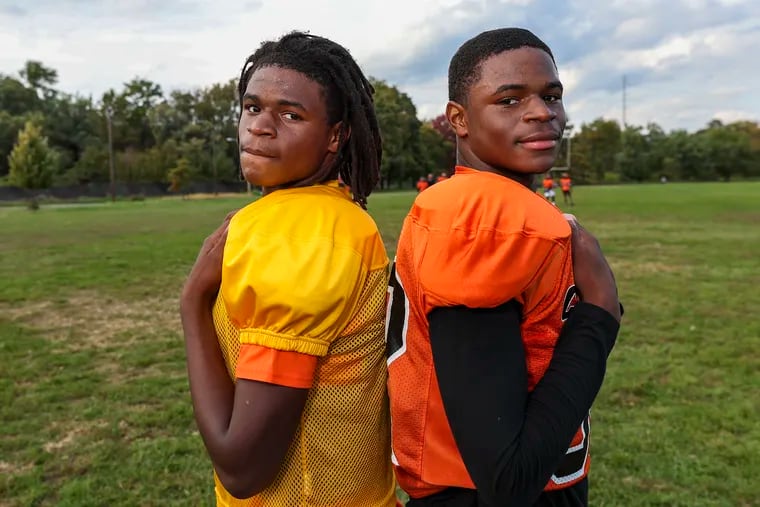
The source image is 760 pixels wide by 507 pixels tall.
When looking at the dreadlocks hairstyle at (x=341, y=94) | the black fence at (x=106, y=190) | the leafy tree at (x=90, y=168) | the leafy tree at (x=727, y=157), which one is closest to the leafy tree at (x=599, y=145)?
the leafy tree at (x=727, y=157)

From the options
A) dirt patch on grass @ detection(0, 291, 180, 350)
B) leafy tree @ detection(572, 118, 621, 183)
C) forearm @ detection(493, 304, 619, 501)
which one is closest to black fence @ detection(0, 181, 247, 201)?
dirt patch on grass @ detection(0, 291, 180, 350)

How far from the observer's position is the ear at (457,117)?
1.50 meters

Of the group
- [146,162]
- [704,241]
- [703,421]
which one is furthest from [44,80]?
[703,421]

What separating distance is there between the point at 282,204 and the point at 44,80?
319ft

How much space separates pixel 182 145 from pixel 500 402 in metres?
72.2

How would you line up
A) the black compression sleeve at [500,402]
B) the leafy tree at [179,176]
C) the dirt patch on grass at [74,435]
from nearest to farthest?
1. the black compression sleeve at [500,402]
2. the dirt patch on grass at [74,435]
3. the leafy tree at [179,176]

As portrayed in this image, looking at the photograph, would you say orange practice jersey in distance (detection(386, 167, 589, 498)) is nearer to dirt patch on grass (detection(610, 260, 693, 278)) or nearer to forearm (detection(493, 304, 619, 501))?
forearm (detection(493, 304, 619, 501))

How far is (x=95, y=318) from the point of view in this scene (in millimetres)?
8469

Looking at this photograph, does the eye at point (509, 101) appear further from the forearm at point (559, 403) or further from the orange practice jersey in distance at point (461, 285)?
the forearm at point (559, 403)

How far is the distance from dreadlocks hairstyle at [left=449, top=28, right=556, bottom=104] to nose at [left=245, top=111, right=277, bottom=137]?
43 cm

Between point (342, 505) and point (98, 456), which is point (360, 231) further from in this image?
point (98, 456)

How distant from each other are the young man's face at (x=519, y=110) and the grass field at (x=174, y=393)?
9.94ft

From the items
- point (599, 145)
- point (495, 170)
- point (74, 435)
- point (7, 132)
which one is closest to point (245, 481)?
point (495, 170)

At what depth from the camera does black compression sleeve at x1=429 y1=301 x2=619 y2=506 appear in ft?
3.85
